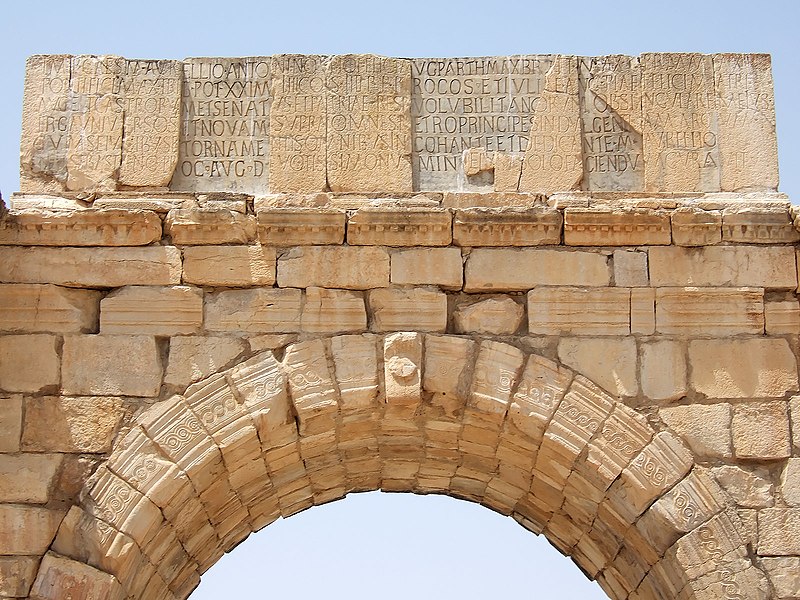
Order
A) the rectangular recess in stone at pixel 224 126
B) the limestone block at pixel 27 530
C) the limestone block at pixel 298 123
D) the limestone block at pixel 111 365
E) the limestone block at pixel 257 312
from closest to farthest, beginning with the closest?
1. the limestone block at pixel 27 530
2. the limestone block at pixel 111 365
3. the limestone block at pixel 257 312
4. the limestone block at pixel 298 123
5. the rectangular recess in stone at pixel 224 126

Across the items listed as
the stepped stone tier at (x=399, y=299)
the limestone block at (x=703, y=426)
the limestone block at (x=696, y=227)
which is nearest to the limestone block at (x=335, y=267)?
the stepped stone tier at (x=399, y=299)

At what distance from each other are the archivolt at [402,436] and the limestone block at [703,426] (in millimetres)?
90

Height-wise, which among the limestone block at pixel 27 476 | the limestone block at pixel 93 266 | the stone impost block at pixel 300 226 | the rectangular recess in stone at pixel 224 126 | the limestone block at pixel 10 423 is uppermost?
the rectangular recess in stone at pixel 224 126

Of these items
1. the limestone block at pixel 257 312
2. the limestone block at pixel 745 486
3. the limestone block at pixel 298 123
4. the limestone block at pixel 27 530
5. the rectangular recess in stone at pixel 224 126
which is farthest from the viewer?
the rectangular recess in stone at pixel 224 126

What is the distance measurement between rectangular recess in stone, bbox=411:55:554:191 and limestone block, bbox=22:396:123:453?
225 centimetres

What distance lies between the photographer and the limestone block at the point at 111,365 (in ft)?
23.1

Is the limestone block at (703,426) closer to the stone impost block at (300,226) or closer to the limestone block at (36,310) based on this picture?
the stone impost block at (300,226)

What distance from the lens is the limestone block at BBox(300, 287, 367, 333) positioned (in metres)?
7.14

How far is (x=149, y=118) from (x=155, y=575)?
2749 mm

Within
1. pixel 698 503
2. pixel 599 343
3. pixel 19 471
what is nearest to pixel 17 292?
pixel 19 471

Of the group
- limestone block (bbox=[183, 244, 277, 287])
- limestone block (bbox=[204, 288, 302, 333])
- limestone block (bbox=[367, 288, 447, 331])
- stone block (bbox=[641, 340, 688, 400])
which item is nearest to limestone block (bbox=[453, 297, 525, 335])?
limestone block (bbox=[367, 288, 447, 331])

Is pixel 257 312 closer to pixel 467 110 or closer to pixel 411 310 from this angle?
pixel 411 310

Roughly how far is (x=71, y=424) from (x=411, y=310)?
2011 millimetres

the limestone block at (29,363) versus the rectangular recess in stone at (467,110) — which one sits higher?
the rectangular recess in stone at (467,110)
